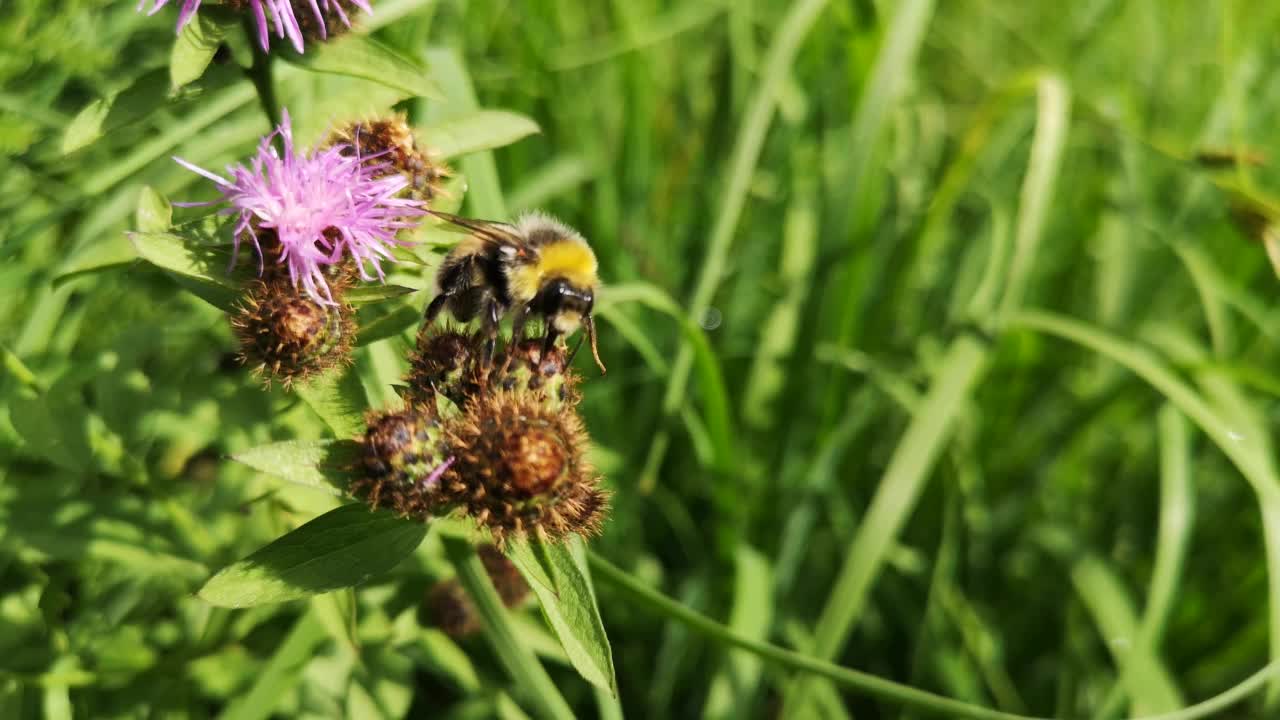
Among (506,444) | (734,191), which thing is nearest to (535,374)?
(506,444)

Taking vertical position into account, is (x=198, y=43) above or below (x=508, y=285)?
above

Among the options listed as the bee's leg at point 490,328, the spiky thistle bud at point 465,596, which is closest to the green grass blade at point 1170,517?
the spiky thistle bud at point 465,596

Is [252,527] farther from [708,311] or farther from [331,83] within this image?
[708,311]


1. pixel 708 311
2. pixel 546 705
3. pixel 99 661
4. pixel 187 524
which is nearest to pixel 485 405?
pixel 546 705

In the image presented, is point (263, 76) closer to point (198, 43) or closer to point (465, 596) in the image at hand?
point (198, 43)

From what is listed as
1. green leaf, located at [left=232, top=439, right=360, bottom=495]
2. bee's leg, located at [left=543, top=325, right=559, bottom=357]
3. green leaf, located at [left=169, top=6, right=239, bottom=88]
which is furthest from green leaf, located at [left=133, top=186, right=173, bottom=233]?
bee's leg, located at [left=543, top=325, right=559, bottom=357]
